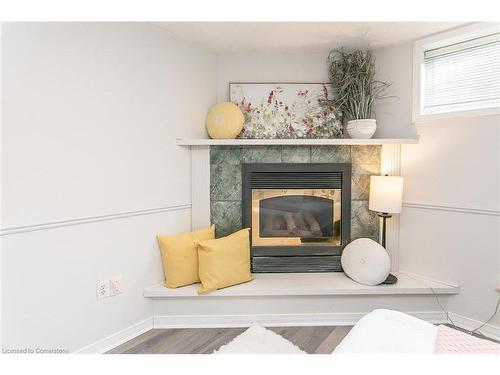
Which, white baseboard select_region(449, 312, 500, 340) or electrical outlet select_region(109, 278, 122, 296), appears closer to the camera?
electrical outlet select_region(109, 278, 122, 296)

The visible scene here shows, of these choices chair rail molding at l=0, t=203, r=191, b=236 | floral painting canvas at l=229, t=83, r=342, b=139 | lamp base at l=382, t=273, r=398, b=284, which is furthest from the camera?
floral painting canvas at l=229, t=83, r=342, b=139

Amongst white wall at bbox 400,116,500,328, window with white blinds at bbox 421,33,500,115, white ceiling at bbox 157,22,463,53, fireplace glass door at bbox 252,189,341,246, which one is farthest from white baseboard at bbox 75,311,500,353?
white ceiling at bbox 157,22,463,53

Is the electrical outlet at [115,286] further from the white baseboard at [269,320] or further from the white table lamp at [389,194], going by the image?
the white table lamp at [389,194]

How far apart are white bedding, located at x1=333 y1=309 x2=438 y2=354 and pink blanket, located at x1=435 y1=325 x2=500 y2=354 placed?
0.08ft

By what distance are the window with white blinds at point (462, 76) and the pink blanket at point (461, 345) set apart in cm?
189

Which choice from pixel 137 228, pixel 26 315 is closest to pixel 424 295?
pixel 137 228

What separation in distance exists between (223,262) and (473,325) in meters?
1.86

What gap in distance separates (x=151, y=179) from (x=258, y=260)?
1161 millimetres

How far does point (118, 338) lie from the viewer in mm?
2258

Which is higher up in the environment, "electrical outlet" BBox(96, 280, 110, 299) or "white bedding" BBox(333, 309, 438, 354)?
"white bedding" BBox(333, 309, 438, 354)

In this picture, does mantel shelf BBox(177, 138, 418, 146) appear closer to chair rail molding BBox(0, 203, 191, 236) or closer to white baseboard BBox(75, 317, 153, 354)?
chair rail molding BBox(0, 203, 191, 236)

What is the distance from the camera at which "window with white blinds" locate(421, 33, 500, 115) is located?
2367mm

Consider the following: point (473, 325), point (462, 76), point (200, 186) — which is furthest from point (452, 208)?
point (200, 186)
